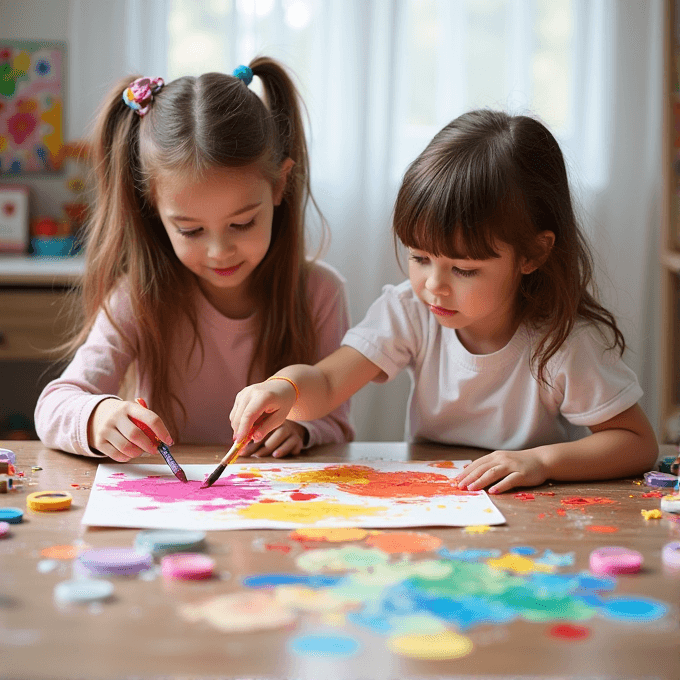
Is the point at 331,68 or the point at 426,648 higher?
the point at 331,68

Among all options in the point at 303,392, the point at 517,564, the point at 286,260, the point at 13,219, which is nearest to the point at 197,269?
the point at 286,260

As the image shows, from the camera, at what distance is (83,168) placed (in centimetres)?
290

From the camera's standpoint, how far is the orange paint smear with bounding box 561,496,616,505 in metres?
0.93

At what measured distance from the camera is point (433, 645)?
0.56 m

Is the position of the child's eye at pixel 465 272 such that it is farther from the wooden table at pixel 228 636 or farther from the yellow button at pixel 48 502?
the yellow button at pixel 48 502

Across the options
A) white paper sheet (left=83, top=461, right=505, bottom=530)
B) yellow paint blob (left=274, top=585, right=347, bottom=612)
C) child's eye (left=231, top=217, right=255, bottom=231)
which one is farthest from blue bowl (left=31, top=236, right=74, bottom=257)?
yellow paint blob (left=274, top=585, right=347, bottom=612)

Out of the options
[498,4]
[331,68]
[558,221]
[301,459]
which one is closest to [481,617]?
[301,459]

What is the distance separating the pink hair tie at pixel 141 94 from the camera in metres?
1.33

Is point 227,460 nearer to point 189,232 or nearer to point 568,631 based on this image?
point 189,232

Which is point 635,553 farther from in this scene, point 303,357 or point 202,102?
point 202,102

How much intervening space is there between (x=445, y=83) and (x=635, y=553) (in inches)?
93.2

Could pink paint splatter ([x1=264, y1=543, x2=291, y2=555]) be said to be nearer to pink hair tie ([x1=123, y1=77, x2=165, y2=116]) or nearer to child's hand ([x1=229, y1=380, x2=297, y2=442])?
child's hand ([x1=229, y1=380, x2=297, y2=442])

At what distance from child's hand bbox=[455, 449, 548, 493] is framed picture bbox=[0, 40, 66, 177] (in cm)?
229

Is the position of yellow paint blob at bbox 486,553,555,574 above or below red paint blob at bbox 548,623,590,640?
below
